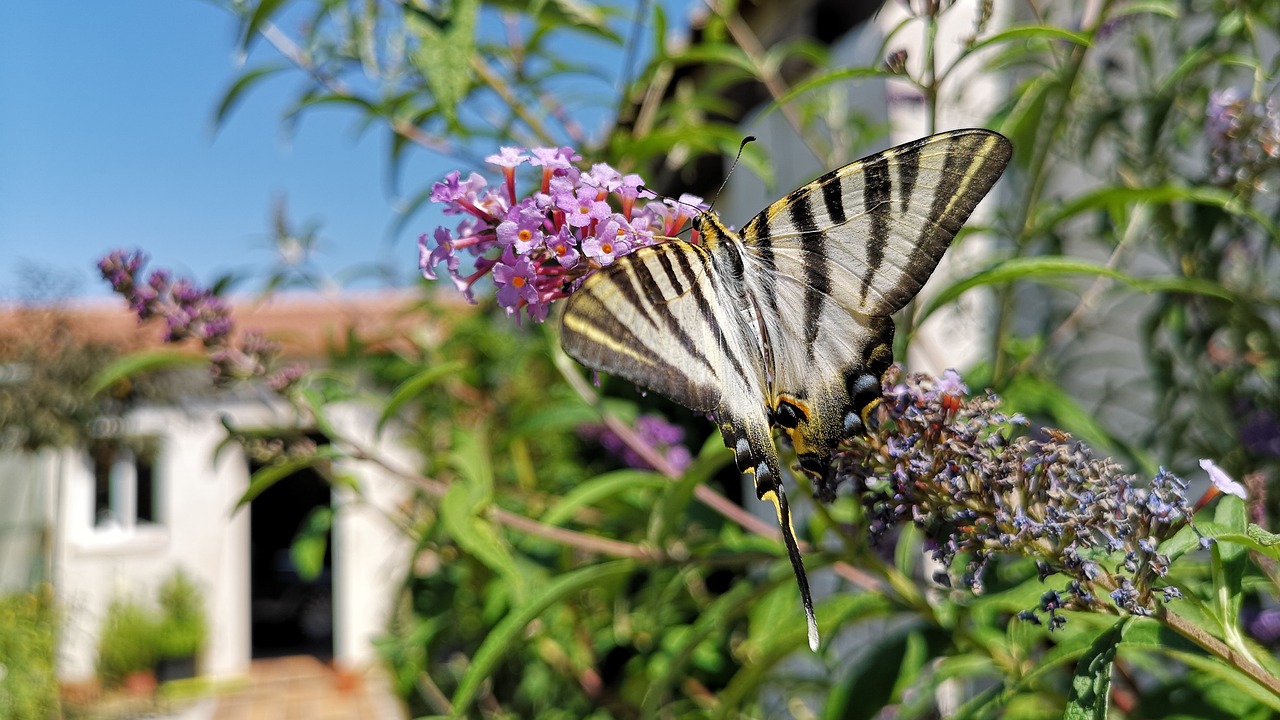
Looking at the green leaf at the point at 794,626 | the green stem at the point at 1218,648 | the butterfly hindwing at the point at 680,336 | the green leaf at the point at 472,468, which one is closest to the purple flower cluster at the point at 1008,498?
the green stem at the point at 1218,648

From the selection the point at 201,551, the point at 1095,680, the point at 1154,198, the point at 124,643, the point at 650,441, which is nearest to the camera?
the point at 1095,680

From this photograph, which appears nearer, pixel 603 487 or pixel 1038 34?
pixel 1038 34

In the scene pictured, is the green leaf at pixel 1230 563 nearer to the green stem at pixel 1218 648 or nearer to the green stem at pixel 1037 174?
the green stem at pixel 1218 648

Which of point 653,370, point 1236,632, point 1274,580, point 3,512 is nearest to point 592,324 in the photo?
point 653,370

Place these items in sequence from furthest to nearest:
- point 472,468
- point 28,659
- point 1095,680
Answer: point 28,659, point 472,468, point 1095,680

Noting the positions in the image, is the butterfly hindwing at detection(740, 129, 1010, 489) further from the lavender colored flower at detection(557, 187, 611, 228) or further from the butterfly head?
the lavender colored flower at detection(557, 187, 611, 228)

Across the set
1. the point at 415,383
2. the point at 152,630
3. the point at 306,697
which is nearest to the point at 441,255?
the point at 415,383

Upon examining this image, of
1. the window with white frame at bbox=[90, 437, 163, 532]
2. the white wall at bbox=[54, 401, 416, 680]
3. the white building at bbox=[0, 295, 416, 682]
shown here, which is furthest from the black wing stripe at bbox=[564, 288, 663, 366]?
the window with white frame at bbox=[90, 437, 163, 532]

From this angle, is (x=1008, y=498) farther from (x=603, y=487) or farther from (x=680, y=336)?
(x=603, y=487)
